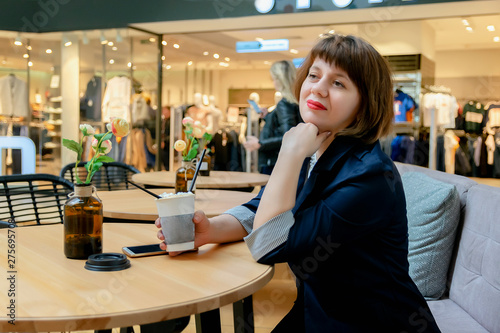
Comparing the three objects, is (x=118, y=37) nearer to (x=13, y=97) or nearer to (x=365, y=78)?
(x=13, y=97)

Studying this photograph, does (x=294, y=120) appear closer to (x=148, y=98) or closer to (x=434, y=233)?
(x=434, y=233)

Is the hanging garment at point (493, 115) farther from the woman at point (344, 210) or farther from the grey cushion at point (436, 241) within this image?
the woman at point (344, 210)

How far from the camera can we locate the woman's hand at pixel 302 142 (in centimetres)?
129

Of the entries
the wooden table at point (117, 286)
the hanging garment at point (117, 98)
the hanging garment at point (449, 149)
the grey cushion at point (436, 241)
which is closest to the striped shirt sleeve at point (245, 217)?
the wooden table at point (117, 286)

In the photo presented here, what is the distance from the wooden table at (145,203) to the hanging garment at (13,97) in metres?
6.79

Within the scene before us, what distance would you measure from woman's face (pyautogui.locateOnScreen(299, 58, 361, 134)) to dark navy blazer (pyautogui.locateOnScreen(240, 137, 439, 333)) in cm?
10

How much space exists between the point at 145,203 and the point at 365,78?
1365 mm

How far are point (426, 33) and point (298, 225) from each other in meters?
8.38

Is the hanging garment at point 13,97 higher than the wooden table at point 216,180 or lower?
higher

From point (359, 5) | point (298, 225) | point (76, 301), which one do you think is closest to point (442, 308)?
point (298, 225)

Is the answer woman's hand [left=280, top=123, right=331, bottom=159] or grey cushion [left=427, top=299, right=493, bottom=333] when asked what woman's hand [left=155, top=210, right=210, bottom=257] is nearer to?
woman's hand [left=280, top=123, right=331, bottom=159]

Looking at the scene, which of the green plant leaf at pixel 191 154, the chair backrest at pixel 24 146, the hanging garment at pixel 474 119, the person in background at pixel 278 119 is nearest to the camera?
the green plant leaf at pixel 191 154

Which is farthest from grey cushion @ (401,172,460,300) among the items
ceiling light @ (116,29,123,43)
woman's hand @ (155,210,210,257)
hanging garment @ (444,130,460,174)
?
hanging garment @ (444,130,460,174)

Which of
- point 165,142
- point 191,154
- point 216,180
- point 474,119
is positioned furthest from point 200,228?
point 474,119
